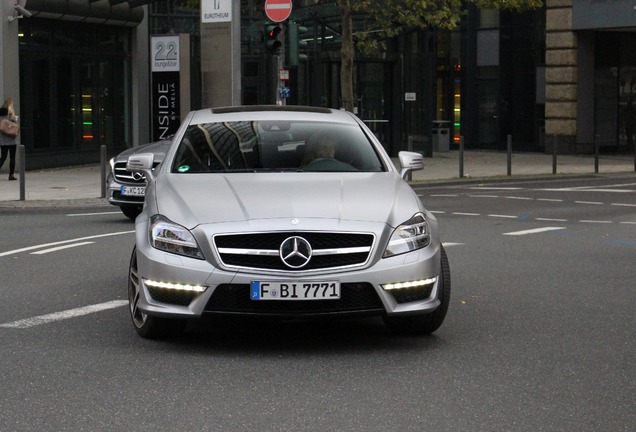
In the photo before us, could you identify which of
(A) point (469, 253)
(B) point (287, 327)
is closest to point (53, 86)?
(A) point (469, 253)

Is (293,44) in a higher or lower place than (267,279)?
higher

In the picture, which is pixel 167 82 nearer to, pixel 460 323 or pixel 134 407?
pixel 460 323

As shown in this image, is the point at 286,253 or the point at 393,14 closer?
the point at 286,253

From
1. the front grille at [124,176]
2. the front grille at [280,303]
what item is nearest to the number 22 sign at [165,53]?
the front grille at [124,176]

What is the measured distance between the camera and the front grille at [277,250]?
7738 mm

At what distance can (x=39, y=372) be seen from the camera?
728cm

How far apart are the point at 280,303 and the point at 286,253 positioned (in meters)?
0.29

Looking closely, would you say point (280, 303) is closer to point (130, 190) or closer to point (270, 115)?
point (270, 115)

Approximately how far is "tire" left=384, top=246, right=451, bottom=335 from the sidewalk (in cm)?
1299

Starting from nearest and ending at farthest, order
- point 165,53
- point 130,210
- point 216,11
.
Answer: point 130,210
point 216,11
point 165,53

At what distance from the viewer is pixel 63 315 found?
9281mm

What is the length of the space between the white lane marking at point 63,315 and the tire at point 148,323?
0.83 metres

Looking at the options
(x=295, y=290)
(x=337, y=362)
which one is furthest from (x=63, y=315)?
(x=337, y=362)

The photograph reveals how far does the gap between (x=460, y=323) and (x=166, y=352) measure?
2.12m
